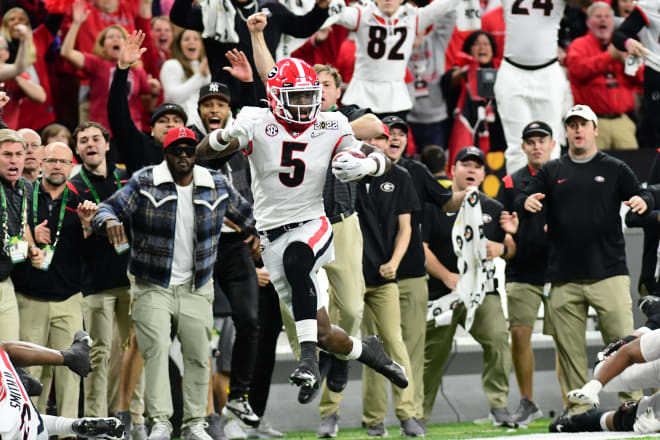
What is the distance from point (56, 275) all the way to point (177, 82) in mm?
3491

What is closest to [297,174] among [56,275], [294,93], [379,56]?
[294,93]

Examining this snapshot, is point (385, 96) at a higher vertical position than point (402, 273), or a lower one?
higher

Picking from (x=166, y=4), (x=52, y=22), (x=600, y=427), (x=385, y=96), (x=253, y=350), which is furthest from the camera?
(x=166, y=4)

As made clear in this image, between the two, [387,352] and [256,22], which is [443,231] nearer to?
[387,352]

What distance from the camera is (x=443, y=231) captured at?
1032cm

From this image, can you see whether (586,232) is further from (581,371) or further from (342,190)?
(342,190)

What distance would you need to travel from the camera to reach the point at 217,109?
912cm

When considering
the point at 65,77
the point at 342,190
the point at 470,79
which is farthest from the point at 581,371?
the point at 65,77

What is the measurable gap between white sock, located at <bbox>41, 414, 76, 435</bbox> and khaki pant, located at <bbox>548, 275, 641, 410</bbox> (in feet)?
13.1

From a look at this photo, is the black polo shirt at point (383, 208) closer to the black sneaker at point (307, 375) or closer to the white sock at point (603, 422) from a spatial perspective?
the white sock at point (603, 422)

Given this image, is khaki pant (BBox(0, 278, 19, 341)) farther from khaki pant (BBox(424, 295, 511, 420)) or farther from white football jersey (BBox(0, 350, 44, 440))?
khaki pant (BBox(424, 295, 511, 420))

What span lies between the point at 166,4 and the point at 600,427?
7.29 m

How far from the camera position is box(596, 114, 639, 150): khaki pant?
12695 mm

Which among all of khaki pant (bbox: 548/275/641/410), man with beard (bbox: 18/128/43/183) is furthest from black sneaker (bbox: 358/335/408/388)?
man with beard (bbox: 18/128/43/183)
